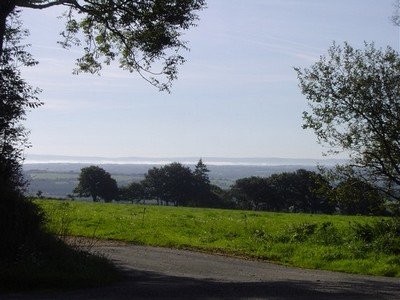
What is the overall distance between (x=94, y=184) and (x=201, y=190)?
14629mm

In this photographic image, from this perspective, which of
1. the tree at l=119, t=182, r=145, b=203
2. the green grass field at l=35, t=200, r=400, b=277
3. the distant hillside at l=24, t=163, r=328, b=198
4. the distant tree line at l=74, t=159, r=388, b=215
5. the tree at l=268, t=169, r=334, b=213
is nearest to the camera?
the green grass field at l=35, t=200, r=400, b=277

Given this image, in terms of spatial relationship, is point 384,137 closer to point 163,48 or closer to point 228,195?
point 163,48

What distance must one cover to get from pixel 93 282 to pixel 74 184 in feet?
239

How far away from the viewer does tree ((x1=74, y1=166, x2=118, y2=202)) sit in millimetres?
77688

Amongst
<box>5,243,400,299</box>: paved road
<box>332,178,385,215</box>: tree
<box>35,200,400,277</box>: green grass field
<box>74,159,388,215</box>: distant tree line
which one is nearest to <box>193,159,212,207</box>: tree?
<box>74,159,388,215</box>: distant tree line

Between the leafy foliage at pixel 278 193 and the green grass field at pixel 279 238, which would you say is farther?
the leafy foliage at pixel 278 193

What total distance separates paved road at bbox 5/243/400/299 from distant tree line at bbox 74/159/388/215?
39.6 meters

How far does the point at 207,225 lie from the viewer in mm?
29016

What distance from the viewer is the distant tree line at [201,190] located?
70250mm

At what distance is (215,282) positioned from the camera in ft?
43.8

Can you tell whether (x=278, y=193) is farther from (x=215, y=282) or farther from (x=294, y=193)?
(x=215, y=282)

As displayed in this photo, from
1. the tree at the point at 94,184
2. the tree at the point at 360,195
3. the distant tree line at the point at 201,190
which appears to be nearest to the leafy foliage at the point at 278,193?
the distant tree line at the point at 201,190

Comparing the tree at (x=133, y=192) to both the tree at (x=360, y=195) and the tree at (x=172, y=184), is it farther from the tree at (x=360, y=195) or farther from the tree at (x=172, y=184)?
the tree at (x=360, y=195)

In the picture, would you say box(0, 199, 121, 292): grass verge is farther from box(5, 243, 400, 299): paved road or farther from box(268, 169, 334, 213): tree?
box(268, 169, 334, 213): tree
